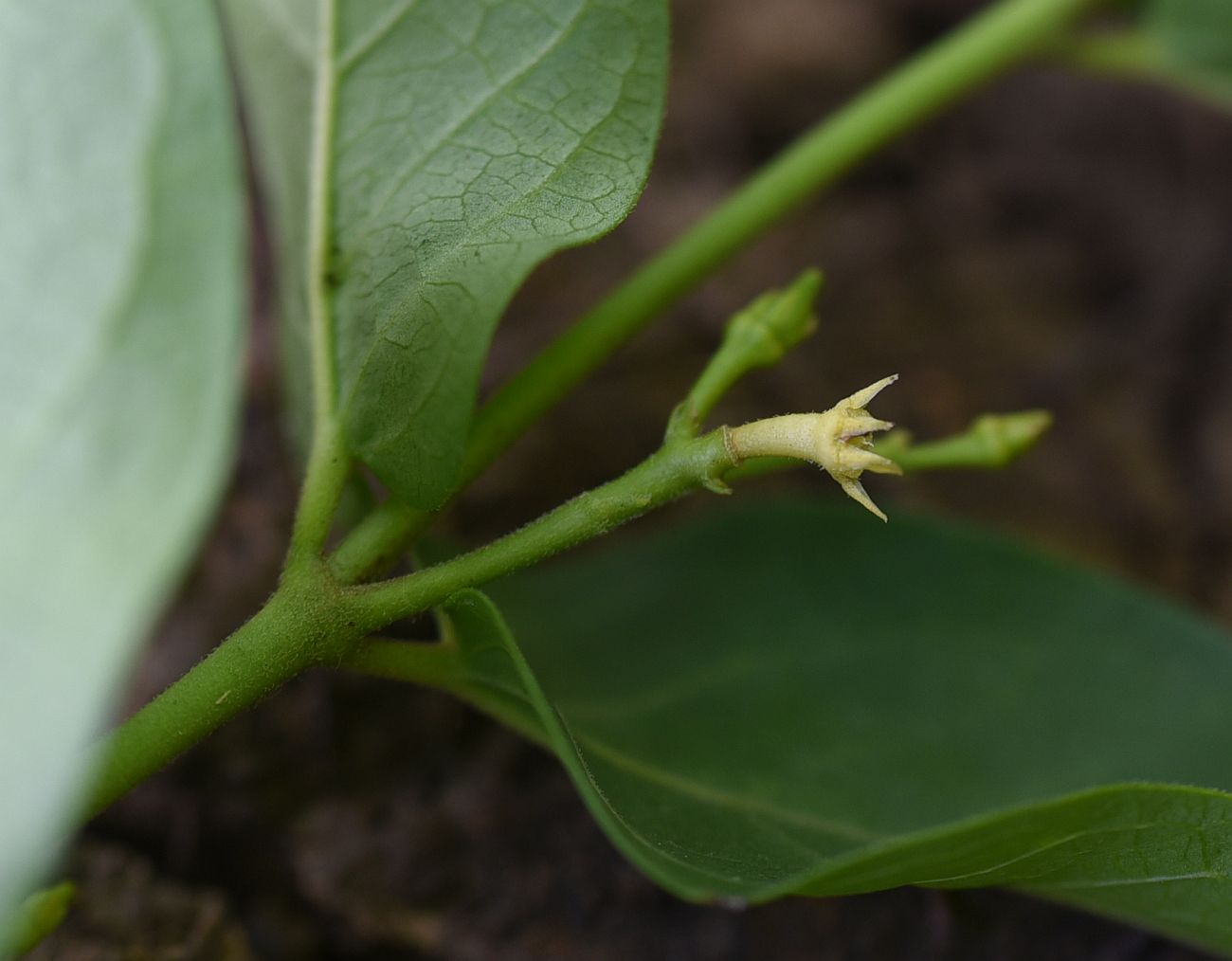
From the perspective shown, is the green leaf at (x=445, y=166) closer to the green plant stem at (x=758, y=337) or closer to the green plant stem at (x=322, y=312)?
the green plant stem at (x=322, y=312)

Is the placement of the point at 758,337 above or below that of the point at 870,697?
above

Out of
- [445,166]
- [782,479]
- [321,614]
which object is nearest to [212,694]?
[321,614]

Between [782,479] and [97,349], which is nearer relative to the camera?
[97,349]

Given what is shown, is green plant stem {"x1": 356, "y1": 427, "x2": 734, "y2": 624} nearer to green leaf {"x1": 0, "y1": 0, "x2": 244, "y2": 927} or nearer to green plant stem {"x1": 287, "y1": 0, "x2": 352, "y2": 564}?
green plant stem {"x1": 287, "y1": 0, "x2": 352, "y2": 564}

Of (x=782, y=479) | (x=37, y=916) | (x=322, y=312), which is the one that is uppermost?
(x=322, y=312)

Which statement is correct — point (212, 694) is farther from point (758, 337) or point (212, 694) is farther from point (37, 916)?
point (758, 337)

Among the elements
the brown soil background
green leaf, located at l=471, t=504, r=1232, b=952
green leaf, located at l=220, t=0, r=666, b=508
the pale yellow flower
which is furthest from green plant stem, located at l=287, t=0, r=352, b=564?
the brown soil background

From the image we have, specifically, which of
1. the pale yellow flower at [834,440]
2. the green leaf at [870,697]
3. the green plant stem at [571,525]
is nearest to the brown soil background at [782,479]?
the green leaf at [870,697]

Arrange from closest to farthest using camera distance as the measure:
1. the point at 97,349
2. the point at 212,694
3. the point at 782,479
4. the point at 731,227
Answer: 1. the point at 97,349
2. the point at 212,694
3. the point at 731,227
4. the point at 782,479
